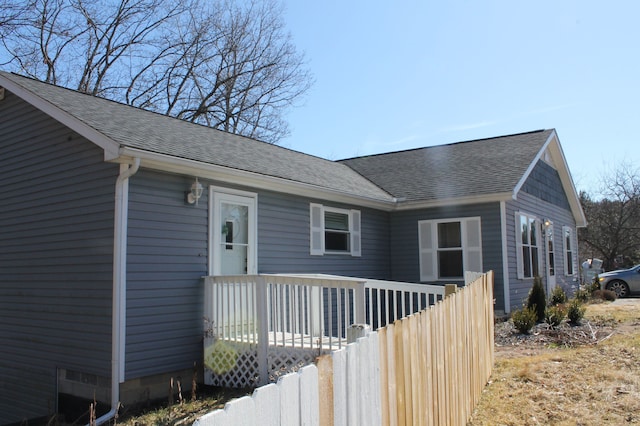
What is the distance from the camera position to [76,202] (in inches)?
306

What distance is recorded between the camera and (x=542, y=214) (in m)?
15.6

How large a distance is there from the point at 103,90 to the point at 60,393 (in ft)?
59.0

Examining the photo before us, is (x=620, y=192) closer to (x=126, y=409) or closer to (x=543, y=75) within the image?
(x=543, y=75)

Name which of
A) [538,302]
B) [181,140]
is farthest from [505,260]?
[181,140]

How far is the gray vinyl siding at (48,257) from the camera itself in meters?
7.36

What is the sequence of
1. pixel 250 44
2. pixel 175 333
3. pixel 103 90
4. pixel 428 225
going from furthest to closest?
pixel 250 44, pixel 103 90, pixel 428 225, pixel 175 333

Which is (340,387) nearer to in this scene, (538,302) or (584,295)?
(538,302)

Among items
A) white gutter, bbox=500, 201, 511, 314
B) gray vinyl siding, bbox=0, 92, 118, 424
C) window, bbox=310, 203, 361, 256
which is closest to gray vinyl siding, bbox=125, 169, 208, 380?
gray vinyl siding, bbox=0, 92, 118, 424

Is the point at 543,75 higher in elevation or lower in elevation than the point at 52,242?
higher

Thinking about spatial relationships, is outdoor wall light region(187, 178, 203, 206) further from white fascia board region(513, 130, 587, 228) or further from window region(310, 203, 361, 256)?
white fascia board region(513, 130, 587, 228)

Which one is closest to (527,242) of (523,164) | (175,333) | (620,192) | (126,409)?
(523,164)

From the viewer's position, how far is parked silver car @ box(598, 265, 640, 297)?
59.8ft

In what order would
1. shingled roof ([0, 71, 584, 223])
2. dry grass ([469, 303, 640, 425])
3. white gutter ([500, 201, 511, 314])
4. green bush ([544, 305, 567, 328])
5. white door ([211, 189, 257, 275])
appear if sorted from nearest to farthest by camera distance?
dry grass ([469, 303, 640, 425])
shingled roof ([0, 71, 584, 223])
white door ([211, 189, 257, 275])
green bush ([544, 305, 567, 328])
white gutter ([500, 201, 511, 314])

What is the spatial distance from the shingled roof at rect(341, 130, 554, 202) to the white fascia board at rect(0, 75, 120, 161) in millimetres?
7899
